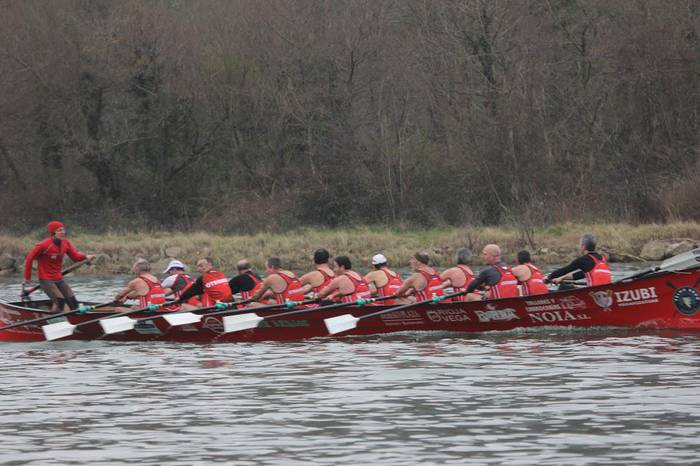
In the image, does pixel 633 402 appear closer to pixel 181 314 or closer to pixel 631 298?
pixel 631 298

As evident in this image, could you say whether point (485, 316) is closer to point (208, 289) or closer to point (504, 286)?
point (504, 286)

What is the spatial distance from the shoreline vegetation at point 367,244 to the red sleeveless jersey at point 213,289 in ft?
55.6

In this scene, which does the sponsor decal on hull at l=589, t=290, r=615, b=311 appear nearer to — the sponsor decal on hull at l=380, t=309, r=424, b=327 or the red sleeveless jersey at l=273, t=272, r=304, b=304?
the sponsor decal on hull at l=380, t=309, r=424, b=327

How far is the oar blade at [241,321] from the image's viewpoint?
831 inches

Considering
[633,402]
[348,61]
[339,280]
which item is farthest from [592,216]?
[633,402]

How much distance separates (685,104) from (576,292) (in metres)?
27.5

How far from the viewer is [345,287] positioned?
21.5 metres

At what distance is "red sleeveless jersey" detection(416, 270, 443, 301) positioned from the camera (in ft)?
69.9

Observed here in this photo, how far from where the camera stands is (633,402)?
14258mm

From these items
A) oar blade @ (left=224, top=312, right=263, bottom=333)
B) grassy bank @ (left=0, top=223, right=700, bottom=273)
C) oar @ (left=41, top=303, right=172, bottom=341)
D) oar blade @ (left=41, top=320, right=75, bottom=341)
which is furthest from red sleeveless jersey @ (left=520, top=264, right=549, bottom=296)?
grassy bank @ (left=0, top=223, right=700, bottom=273)

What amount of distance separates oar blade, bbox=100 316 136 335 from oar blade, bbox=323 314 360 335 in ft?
11.2

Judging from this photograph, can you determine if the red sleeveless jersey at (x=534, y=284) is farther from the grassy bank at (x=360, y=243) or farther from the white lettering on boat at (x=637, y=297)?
the grassy bank at (x=360, y=243)

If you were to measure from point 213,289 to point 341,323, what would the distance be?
263 cm

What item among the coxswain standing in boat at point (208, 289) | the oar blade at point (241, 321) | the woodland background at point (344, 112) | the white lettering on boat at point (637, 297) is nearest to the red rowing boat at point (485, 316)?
the white lettering on boat at point (637, 297)
